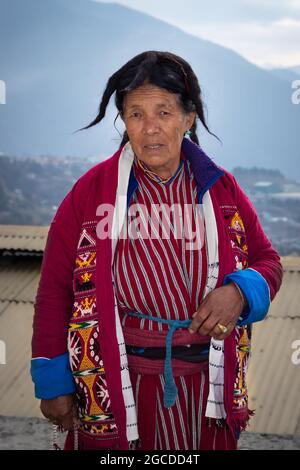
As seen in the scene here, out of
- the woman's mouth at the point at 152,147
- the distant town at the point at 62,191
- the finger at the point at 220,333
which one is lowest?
the finger at the point at 220,333

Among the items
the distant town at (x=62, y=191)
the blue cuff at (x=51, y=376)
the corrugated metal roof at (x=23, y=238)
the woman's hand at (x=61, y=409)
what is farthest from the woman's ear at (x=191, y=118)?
the distant town at (x=62, y=191)

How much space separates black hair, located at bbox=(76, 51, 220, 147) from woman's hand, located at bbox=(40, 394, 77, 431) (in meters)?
0.81

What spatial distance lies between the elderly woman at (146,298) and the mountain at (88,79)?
65506 mm

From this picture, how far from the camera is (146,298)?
1793mm

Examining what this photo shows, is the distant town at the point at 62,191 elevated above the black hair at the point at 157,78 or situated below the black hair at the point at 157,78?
above

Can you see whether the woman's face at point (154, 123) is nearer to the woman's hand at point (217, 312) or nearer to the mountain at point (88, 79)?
the woman's hand at point (217, 312)

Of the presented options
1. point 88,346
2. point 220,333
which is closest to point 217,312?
point 220,333

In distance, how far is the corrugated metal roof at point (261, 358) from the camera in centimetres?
371

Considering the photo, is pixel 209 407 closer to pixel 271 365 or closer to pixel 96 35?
pixel 271 365

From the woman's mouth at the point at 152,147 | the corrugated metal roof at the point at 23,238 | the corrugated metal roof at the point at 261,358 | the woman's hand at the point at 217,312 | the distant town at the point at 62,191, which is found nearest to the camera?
the woman's hand at the point at 217,312

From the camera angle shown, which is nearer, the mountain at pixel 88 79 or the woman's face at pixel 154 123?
the woman's face at pixel 154 123

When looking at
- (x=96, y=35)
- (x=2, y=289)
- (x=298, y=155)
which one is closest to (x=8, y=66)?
(x=96, y=35)

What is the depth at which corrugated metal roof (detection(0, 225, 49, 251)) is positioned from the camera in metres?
5.54

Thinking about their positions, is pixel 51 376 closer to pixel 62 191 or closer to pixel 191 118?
pixel 191 118
